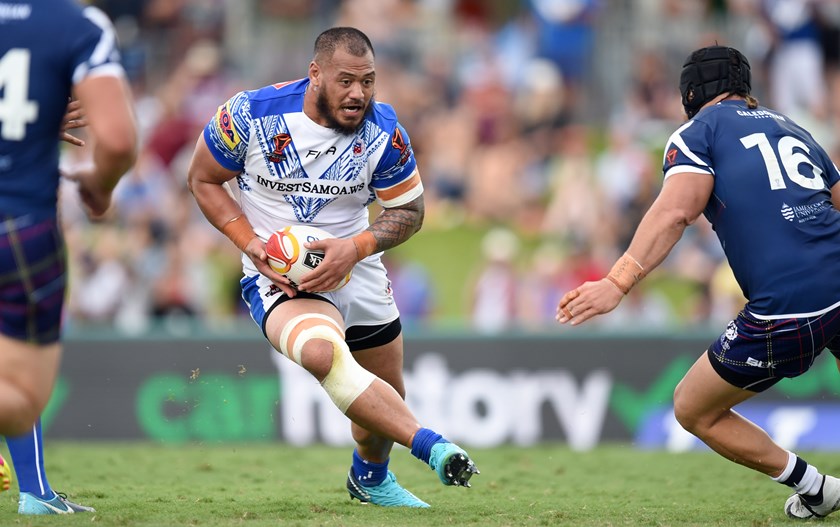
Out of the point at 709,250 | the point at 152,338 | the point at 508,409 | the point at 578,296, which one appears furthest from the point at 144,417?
the point at 578,296

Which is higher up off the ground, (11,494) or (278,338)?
(278,338)

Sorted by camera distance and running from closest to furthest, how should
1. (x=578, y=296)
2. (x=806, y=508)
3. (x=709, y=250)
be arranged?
(x=578, y=296)
(x=806, y=508)
(x=709, y=250)

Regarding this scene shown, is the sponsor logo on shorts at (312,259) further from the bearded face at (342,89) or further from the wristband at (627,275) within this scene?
the wristband at (627,275)

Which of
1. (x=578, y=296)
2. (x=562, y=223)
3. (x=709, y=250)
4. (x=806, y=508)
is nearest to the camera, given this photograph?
(x=578, y=296)

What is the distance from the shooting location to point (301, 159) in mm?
6988

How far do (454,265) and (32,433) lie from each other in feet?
36.0

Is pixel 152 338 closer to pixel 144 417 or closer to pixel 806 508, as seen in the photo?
pixel 144 417

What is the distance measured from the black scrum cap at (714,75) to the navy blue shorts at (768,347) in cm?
127

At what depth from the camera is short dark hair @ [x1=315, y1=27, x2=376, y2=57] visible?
6777 millimetres

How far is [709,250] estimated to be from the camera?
15242mm

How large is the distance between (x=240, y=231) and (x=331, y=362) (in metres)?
1.16

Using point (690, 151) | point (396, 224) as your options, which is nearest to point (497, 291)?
point (396, 224)

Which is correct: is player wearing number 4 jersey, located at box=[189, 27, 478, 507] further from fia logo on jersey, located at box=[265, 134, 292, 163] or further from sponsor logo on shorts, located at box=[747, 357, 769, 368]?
sponsor logo on shorts, located at box=[747, 357, 769, 368]

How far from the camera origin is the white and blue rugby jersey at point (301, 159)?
22.8 feet
